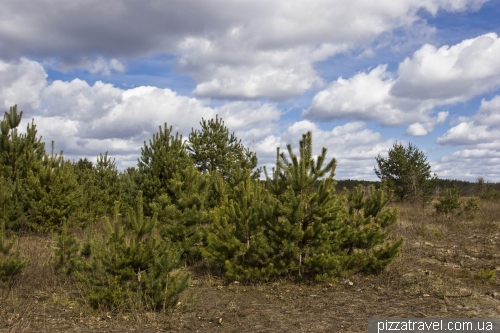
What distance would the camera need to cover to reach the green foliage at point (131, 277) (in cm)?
666

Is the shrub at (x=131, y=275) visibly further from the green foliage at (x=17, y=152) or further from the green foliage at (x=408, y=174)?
the green foliage at (x=408, y=174)

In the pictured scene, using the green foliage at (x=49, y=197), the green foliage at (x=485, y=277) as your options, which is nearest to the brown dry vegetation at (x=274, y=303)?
the green foliage at (x=485, y=277)

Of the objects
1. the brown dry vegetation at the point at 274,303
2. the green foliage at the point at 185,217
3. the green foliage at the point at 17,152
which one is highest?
the green foliage at the point at 17,152

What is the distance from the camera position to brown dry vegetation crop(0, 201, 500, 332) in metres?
6.30

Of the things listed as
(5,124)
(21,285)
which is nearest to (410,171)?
(5,124)

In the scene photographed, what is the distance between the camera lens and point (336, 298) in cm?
780

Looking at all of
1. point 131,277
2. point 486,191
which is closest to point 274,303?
point 131,277

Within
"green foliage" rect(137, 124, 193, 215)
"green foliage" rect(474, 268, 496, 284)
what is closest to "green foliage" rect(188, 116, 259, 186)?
"green foliage" rect(137, 124, 193, 215)

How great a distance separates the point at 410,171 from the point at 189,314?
25.1 meters

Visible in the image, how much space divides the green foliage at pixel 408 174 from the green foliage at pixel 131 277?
2435 cm

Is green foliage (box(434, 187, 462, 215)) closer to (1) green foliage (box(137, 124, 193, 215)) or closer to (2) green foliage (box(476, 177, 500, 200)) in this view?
(2) green foliage (box(476, 177, 500, 200))

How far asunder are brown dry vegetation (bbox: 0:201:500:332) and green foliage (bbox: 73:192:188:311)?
0.70 feet

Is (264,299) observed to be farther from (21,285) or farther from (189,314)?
(21,285)

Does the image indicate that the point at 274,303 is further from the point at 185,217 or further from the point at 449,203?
the point at 449,203
